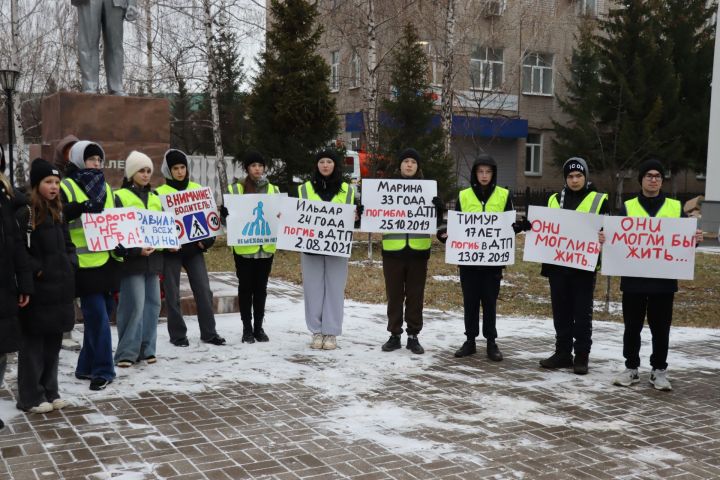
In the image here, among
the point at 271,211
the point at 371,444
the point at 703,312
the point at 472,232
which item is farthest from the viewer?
the point at 703,312

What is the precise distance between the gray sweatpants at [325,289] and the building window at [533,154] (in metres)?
32.5

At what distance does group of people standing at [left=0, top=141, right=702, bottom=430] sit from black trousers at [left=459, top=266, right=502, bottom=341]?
0.01 metres

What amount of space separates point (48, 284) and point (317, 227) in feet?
10.2

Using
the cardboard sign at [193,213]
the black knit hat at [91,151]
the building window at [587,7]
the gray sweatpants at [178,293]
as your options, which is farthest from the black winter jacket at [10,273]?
the building window at [587,7]

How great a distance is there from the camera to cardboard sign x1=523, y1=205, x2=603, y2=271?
721 cm

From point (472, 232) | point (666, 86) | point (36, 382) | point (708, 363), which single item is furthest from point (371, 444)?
point (666, 86)

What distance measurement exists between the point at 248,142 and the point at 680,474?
54.2 feet

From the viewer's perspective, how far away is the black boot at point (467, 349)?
8.03 m

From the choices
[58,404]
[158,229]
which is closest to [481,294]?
[158,229]

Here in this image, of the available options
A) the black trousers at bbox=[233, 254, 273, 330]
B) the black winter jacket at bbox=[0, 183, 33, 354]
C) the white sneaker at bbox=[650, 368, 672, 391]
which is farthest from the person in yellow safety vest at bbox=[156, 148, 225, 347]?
the white sneaker at bbox=[650, 368, 672, 391]

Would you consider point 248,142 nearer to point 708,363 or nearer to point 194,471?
point 708,363

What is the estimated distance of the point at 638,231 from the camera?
22.8ft

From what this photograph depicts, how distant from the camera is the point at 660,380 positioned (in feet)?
22.6

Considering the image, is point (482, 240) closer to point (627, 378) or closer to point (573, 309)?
point (573, 309)
